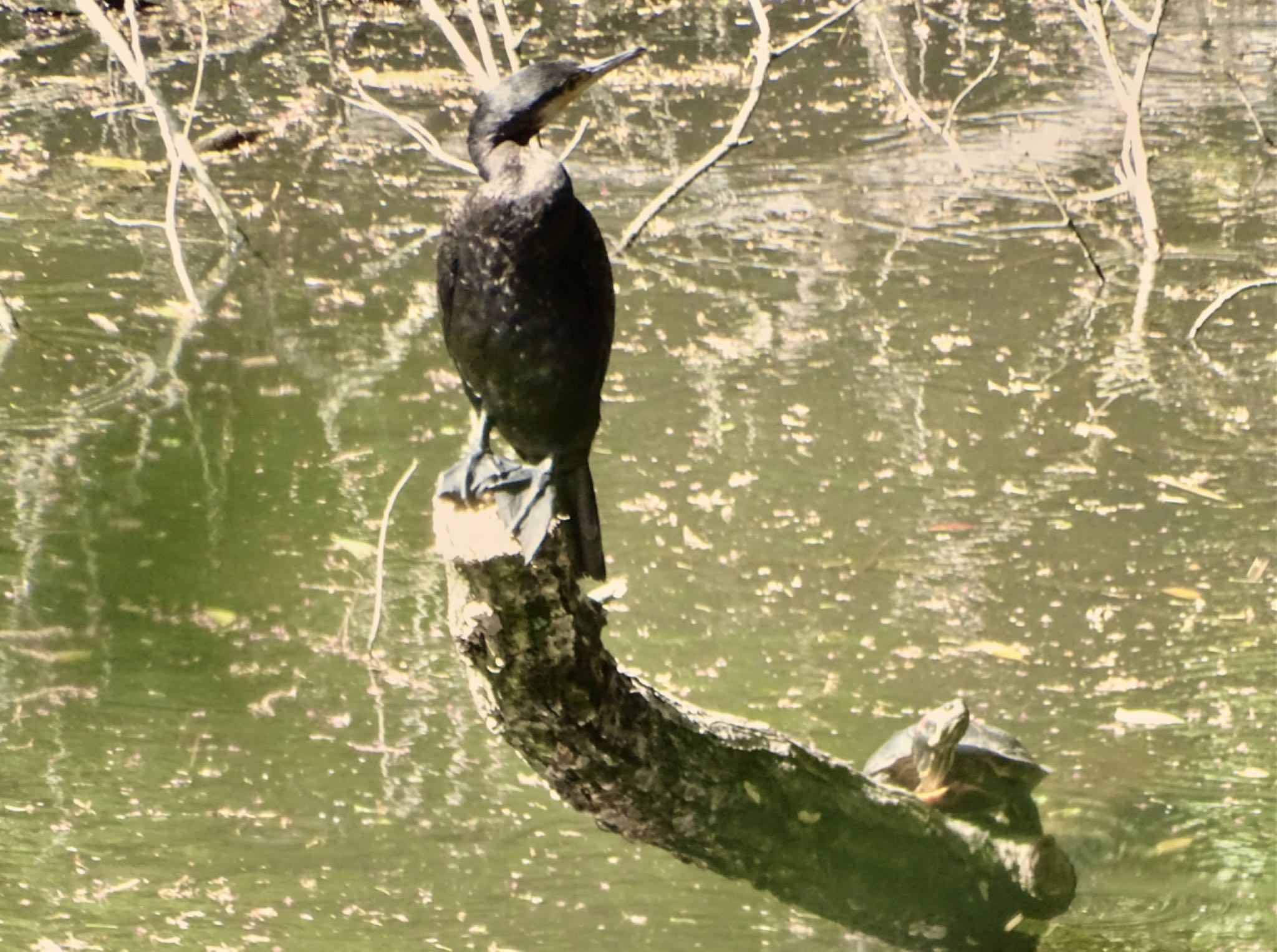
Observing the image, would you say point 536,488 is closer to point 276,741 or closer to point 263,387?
point 276,741

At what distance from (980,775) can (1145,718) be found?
87 cm

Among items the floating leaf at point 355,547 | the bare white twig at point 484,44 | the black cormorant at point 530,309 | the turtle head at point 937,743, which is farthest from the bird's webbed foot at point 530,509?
the bare white twig at point 484,44

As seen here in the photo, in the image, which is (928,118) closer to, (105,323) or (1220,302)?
(1220,302)

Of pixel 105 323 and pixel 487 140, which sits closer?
pixel 487 140

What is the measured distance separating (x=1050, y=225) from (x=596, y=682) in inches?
184

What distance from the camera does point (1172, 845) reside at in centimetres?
296

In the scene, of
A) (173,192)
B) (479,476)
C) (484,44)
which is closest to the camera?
(479,476)

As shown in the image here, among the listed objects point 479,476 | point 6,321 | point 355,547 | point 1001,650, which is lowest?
point 1001,650

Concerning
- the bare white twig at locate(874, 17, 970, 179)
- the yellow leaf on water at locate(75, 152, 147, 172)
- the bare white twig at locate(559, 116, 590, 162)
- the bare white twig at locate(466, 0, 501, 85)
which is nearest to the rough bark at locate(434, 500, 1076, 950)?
the bare white twig at locate(559, 116, 590, 162)

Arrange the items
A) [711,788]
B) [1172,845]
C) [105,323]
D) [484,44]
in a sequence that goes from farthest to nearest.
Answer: [105,323], [484,44], [1172,845], [711,788]

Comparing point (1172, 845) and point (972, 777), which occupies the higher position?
point (972, 777)

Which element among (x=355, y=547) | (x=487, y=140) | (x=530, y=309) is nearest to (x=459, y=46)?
(x=355, y=547)

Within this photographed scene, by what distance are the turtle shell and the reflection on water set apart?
0.31 metres

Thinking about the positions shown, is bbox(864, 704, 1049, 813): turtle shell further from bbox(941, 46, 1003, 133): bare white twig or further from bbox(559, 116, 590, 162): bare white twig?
bbox(941, 46, 1003, 133): bare white twig
